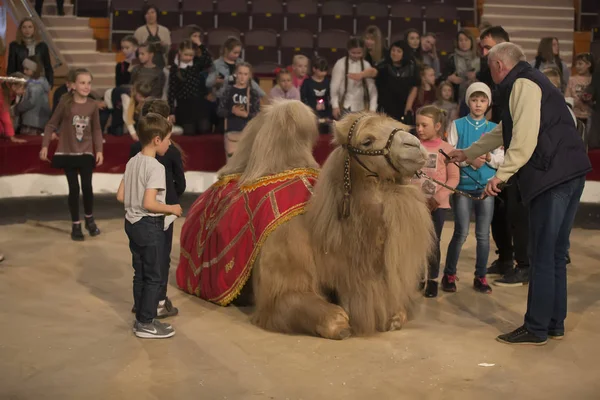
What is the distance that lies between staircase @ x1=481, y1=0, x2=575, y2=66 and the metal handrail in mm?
7141

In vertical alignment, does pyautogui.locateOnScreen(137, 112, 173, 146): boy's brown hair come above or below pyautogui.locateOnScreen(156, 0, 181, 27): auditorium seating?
below

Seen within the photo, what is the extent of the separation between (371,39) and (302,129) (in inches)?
235

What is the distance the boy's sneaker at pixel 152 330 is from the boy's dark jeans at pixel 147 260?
0.11ft

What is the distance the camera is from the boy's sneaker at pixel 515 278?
769cm

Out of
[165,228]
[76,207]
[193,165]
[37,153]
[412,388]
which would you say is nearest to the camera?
[412,388]

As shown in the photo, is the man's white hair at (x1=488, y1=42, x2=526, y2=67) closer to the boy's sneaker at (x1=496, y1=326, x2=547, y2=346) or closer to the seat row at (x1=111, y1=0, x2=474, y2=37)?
the boy's sneaker at (x1=496, y1=326, x2=547, y2=346)

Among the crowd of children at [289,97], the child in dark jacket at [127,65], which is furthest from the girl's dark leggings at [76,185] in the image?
the child in dark jacket at [127,65]

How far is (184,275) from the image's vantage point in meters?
7.26

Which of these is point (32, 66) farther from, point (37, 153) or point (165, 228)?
point (165, 228)

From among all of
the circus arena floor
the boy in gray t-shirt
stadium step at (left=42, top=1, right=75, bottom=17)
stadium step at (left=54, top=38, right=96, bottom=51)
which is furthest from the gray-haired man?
stadium step at (left=42, top=1, right=75, bottom=17)

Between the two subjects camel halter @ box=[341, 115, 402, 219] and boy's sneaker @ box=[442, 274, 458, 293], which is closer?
camel halter @ box=[341, 115, 402, 219]

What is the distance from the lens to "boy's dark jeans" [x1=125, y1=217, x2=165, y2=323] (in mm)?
5941

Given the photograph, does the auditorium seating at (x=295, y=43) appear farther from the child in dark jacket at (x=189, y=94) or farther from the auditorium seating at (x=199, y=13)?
the child in dark jacket at (x=189, y=94)

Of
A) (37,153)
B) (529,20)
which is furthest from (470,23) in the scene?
(37,153)
